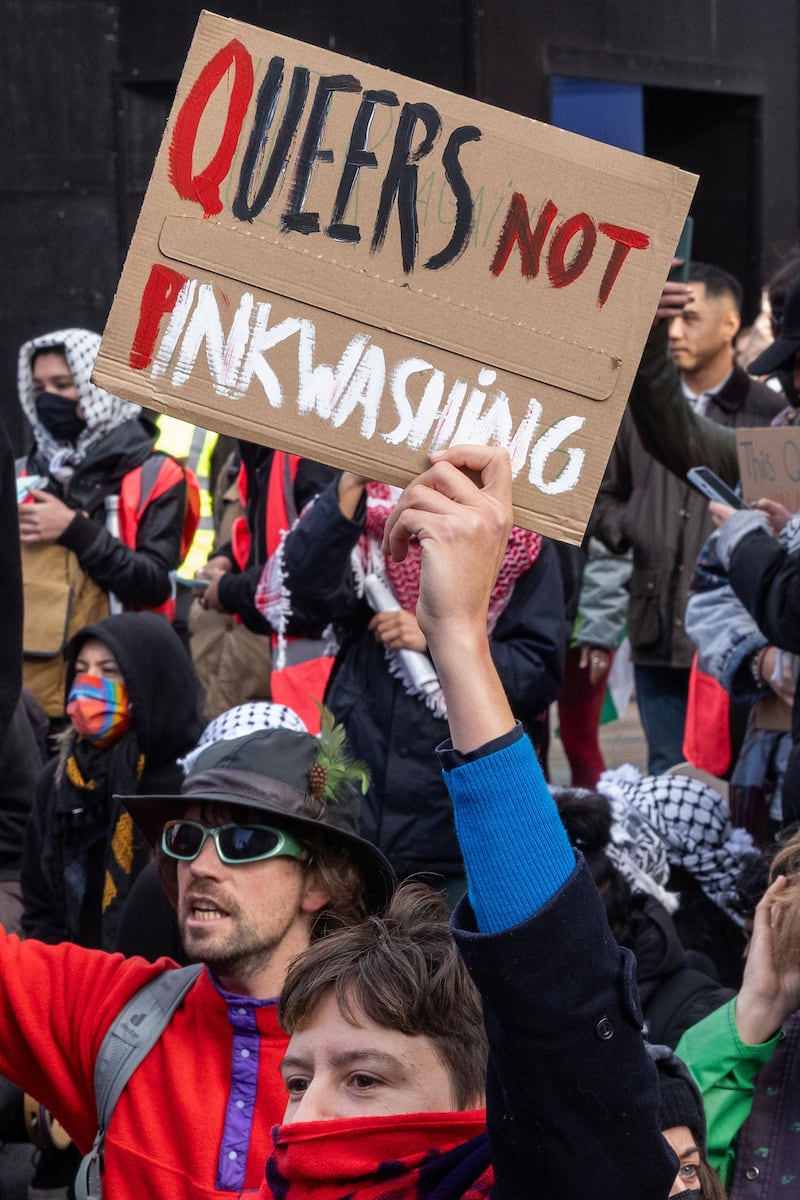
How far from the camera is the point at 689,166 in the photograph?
10500 mm

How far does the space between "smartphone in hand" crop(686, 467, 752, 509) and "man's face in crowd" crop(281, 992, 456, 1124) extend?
2.03 m

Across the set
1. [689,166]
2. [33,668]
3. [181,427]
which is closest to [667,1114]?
[33,668]

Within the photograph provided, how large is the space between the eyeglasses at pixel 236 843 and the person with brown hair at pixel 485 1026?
3.55 feet

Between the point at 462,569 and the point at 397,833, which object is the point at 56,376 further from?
the point at 462,569

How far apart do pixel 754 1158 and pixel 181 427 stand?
5.45 metres

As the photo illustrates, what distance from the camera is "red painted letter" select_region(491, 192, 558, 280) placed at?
2.08 metres

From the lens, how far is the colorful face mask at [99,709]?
461cm

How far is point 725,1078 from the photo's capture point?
2834 mm

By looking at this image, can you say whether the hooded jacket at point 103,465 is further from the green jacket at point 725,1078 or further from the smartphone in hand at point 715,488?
the green jacket at point 725,1078

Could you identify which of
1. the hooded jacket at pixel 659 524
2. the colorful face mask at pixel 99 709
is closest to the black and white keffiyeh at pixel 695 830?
the colorful face mask at pixel 99 709

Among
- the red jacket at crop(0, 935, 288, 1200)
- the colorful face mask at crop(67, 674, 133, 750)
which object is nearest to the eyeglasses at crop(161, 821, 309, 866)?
the red jacket at crop(0, 935, 288, 1200)

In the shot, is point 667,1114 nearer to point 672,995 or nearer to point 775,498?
point 672,995

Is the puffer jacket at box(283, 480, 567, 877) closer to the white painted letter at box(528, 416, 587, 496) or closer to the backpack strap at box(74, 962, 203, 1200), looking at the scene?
the backpack strap at box(74, 962, 203, 1200)

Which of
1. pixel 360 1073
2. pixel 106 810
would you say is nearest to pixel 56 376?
pixel 106 810
